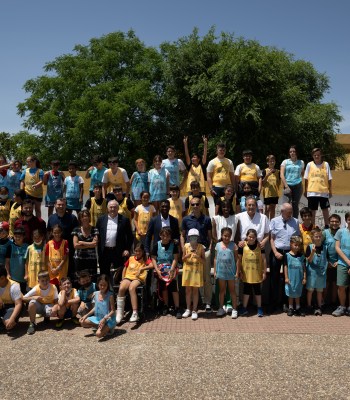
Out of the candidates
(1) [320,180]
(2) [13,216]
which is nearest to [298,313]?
(1) [320,180]

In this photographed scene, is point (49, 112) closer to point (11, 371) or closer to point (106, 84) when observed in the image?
point (106, 84)

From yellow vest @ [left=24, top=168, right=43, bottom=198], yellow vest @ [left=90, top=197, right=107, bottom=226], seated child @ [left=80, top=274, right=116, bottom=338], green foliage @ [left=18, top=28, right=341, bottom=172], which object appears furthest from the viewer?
green foliage @ [left=18, top=28, right=341, bottom=172]

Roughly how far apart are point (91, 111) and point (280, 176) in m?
18.1

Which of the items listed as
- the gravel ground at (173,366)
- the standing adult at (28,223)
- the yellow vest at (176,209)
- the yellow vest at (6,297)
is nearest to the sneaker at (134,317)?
the gravel ground at (173,366)

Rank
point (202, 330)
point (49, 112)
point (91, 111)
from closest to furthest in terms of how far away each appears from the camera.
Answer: point (202, 330), point (91, 111), point (49, 112)

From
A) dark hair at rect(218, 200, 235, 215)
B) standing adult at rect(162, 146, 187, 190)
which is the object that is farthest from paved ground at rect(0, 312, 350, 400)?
standing adult at rect(162, 146, 187, 190)

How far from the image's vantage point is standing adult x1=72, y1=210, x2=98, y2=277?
6.81 metres

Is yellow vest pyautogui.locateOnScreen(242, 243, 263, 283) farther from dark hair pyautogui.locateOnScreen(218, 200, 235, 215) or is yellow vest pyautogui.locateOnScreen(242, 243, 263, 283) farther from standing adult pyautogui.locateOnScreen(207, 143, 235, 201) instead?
standing adult pyautogui.locateOnScreen(207, 143, 235, 201)

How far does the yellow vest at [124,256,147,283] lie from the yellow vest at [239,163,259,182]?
2.97m

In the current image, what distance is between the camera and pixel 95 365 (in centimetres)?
492

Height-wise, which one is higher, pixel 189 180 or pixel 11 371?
pixel 189 180

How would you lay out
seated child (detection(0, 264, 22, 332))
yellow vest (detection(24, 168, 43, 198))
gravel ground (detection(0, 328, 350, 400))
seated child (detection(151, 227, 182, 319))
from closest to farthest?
gravel ground (detection(0, 328, 350, 400)), seated child (detection(0, 264, 22, 332)), seated child (detection(151, 227, 182, 319)), yellow vest (detection(24, 168, 43, 198))

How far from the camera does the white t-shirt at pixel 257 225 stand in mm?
6926

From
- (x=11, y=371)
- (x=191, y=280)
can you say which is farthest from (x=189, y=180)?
(x=11, y=371)
